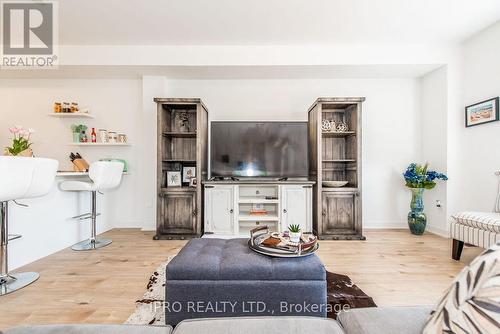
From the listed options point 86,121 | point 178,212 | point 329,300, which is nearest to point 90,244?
point 178,212

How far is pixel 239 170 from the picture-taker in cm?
350

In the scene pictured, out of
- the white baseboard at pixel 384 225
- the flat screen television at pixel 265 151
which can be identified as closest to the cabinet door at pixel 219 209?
the flat screen television at pixel 265 151

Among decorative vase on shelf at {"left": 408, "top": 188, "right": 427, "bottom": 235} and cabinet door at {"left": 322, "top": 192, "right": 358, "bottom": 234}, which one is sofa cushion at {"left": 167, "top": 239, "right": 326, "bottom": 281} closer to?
cabinet door at {"left": 322, "top": 192, "right": 358, "bottom": 234}

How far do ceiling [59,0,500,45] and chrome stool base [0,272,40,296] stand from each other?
8.81 ft

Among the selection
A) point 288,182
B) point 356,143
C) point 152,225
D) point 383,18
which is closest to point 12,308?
point 152,225

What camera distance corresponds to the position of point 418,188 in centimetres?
332

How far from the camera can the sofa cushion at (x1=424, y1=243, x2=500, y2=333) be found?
1.45 ft

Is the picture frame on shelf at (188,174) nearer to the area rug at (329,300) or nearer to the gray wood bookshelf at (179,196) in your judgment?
the gray wood bookshelf at (179,196)

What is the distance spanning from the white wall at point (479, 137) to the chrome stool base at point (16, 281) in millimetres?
4874

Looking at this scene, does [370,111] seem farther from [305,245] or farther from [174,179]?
[174,179]

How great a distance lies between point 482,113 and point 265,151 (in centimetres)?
274

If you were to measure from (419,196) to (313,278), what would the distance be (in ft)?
9.37

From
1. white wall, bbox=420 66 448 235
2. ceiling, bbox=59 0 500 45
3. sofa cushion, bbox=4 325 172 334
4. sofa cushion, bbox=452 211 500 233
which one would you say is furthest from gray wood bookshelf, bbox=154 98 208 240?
white wall, bbox=420 66 448 235

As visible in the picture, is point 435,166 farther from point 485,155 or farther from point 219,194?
point 219,194
